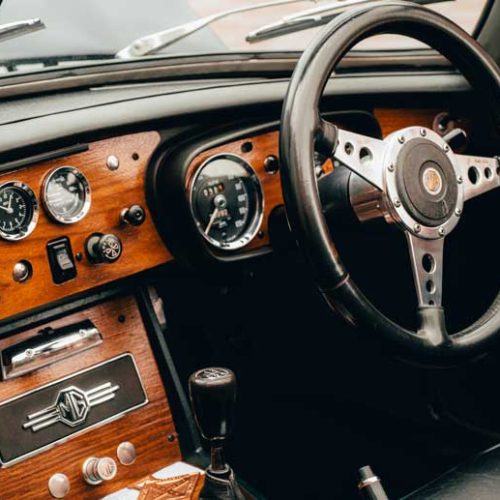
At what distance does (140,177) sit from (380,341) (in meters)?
0.56

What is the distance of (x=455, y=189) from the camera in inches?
56.5

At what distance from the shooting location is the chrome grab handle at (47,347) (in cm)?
147

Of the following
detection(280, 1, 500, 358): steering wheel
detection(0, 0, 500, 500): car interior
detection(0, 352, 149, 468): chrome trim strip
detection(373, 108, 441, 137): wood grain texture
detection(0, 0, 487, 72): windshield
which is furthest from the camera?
detection(373, 108, 441, 137): wood grain texture

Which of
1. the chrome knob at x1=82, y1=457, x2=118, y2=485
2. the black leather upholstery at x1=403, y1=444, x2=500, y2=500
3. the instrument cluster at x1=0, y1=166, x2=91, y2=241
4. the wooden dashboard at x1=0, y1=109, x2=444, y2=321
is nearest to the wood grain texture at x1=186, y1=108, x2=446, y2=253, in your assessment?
the wooden dashboard at x1=0, y1=109, x2=444, y2=321

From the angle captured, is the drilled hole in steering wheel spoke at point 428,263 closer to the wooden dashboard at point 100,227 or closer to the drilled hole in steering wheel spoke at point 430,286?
the drilled hole in steering wheel spoke at point 430,286

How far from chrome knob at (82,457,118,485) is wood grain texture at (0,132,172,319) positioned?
0.31m

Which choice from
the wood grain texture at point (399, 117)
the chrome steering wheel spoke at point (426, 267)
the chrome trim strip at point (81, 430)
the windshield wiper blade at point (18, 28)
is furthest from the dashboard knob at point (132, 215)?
the wood grain texture at point (399, 117)

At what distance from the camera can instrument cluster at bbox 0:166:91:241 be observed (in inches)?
54.6

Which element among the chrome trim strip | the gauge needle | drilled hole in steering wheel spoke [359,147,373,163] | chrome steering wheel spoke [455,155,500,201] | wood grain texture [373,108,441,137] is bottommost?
the chrome trim strip

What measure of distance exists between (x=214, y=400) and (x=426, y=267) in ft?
1.40

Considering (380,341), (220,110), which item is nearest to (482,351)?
(380,341)

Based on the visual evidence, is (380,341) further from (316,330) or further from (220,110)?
(316,330)

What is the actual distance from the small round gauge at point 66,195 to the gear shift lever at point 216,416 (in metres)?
0.37

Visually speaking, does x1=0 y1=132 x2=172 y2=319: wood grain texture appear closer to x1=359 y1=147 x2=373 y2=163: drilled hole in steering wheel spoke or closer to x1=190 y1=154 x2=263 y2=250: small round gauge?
x1=190 y1=154 x2=263 y2=250: small round gauge
